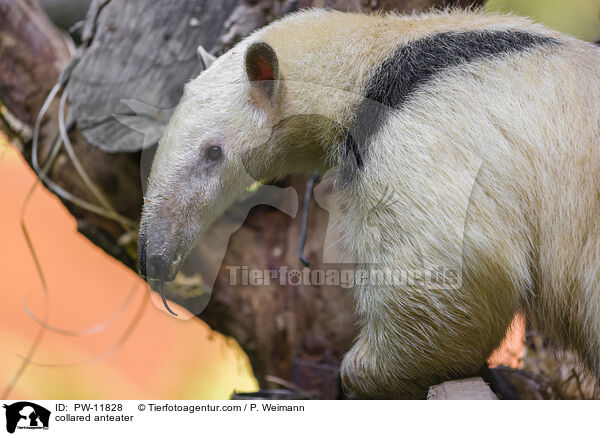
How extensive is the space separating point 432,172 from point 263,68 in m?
0.50

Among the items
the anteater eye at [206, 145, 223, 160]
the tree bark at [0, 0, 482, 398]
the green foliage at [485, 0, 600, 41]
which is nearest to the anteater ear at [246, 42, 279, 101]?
the anteater eye at [206, 145, 223, 160]

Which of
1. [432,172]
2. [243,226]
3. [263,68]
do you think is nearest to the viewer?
[432,172]

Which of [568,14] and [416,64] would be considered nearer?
[416,64]

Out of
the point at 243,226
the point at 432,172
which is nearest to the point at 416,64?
the point at 432,172

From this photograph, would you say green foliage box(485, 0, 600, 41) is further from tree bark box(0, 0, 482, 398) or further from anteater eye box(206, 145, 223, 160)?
anteater eye box(206, 145, 223, 160)

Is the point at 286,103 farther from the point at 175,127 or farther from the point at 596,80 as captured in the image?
the point at 596,80

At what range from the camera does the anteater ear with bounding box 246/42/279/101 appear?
1406 millimetres

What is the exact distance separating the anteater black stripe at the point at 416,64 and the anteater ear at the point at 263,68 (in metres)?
0.24

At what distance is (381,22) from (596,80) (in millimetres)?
571

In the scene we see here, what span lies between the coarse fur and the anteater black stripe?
0.01 metres

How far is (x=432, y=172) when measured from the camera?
1341 millimetres
